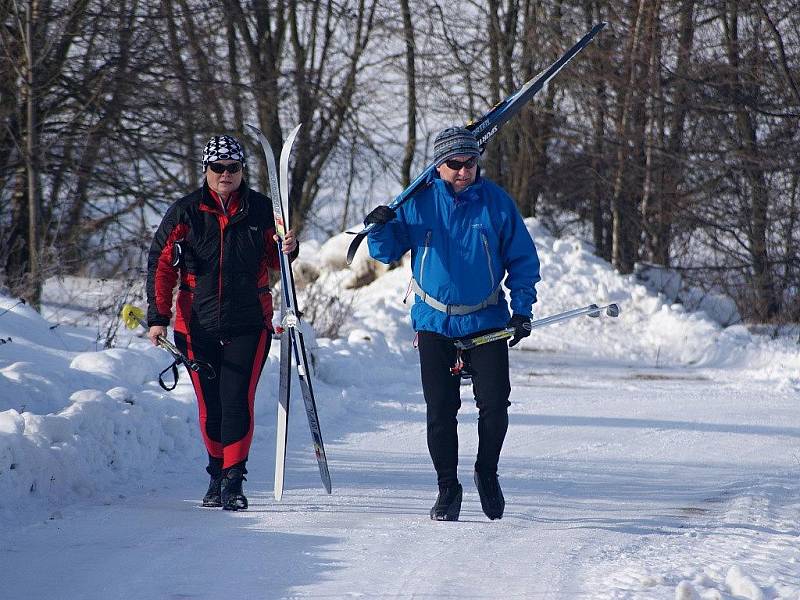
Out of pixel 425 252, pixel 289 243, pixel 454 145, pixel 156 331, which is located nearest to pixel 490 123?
pixel 454 145

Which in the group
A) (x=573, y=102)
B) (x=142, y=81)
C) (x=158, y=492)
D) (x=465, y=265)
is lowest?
(x=158, y=492)

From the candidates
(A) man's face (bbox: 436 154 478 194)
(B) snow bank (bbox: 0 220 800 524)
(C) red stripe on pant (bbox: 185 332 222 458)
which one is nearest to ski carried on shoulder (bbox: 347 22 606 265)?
(A) man's face (bbox: 436 154 478 194)

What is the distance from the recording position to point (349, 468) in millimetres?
7609

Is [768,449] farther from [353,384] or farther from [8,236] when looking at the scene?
[8,236]

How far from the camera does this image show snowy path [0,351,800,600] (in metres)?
4.47

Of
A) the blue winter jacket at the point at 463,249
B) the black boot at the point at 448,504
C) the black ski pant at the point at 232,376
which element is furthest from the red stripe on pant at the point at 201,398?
the black boot at the point at 448,504

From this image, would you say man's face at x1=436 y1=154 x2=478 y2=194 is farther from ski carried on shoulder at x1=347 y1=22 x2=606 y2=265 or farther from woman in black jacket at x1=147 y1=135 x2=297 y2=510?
woman in black jacket at x1=147 y1=135 x2=297 y2=510

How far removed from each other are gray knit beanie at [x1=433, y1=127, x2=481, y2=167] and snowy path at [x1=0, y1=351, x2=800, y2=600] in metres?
1.78

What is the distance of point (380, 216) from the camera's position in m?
5.80

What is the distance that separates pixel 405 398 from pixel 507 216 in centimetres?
603

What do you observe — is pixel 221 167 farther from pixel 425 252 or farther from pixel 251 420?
pixel 251 420

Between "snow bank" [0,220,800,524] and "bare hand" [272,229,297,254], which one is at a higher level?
"bare hand" [272,229,297,254]

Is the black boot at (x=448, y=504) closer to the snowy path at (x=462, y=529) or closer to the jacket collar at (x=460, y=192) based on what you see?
the snowy path at (x=462, y=529)

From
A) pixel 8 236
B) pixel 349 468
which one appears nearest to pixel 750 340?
pixel 8 236
